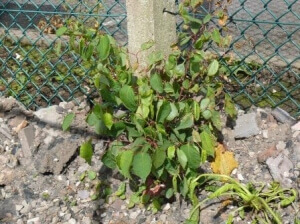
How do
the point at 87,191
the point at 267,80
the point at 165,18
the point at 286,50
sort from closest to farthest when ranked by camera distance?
the point at 165,18 < the point at 87,191 < the point at 267,80 < the point at 286,50

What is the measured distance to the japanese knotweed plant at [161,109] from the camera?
8.59ft

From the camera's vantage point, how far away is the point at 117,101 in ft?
9.04

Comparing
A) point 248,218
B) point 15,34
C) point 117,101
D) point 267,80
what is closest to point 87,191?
point 117,101

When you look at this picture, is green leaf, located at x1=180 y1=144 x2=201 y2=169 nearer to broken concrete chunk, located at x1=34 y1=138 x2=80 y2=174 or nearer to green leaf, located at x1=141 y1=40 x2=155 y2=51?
green leaf, located at x1=141 y1=40 x2=155 y2=51

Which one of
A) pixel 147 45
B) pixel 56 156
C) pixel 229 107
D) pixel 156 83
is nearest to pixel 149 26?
pixel 147 45

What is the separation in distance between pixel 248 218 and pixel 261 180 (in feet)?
0.73

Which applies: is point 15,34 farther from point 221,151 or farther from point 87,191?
point 221,151

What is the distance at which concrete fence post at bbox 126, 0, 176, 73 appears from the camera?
2.80m

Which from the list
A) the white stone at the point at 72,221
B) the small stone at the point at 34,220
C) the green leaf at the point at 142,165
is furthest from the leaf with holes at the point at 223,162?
the small stone at the point at 34,220

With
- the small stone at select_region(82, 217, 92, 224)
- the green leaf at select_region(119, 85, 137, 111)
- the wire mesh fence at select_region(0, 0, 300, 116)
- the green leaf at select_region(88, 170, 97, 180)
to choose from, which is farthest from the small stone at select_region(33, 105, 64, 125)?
the green leaf at select_region(119, 85, 137, 111)

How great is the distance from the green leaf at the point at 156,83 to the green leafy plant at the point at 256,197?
0.46m

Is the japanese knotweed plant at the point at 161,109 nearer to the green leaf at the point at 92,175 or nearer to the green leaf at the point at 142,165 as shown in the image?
the green leaf at the point at 142,165

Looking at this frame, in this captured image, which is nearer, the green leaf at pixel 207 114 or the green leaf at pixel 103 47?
the green leaf at pixel 103 47

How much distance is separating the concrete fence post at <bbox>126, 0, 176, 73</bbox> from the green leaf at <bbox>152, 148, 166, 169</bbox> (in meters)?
0.52
